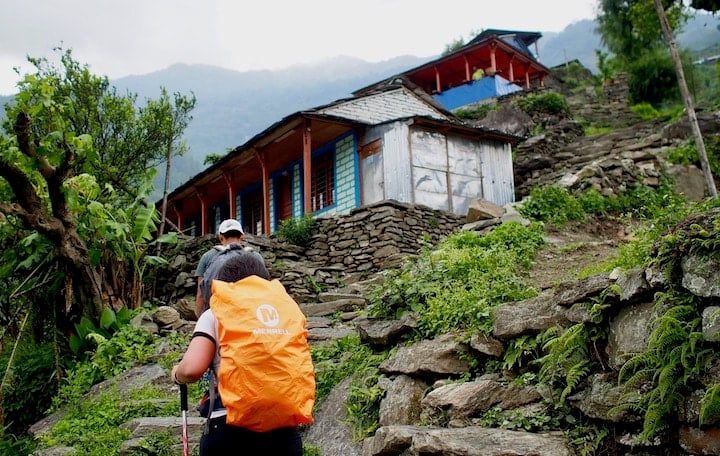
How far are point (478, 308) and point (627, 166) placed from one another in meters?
12.4

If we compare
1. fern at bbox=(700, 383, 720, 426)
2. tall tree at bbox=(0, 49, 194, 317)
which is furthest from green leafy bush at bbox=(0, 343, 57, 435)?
fern at bbox=(700, 383, 720, 426)

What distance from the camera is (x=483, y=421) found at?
226 inches

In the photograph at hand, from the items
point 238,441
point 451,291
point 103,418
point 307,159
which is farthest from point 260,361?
point 307,159

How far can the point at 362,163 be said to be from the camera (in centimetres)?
1852

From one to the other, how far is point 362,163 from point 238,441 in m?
15.2

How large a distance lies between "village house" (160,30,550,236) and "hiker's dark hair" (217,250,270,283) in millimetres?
13273

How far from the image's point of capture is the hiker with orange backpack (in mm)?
3549

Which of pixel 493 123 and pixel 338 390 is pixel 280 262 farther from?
pixel 493 123

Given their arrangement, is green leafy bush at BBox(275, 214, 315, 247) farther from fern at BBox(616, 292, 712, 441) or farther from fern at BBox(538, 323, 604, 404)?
fern at BBox(616, 292, 712, 441)

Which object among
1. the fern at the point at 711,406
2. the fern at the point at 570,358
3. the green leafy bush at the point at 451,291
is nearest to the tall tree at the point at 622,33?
the green leafy bush at the point at 451,291

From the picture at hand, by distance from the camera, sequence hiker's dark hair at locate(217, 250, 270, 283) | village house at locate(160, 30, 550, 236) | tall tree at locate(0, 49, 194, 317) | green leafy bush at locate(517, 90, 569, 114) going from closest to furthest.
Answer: hiker's dark hair at locate(217, 250, 270, 283) → tall tree at locate(0, 49, 194, 317) → village house at locate(160, 30, 550, 236) → green leafy bush at locate(517, 90, 569, 114)

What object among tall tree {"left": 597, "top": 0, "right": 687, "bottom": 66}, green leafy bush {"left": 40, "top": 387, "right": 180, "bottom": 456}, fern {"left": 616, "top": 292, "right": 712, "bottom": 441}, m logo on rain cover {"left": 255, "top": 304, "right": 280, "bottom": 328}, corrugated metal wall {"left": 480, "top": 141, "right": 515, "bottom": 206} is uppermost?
tall tree {"left": 597, "top": 0, "right": 687, "bottom": 66}

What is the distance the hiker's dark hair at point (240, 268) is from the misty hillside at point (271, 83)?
96963 millimetres

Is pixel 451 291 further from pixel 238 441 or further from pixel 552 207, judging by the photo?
pixel 552 207
